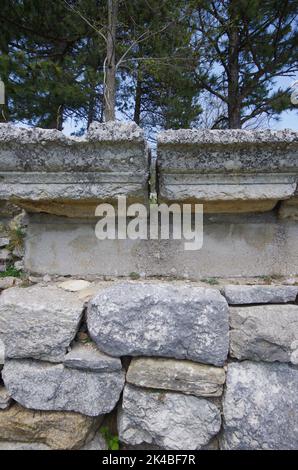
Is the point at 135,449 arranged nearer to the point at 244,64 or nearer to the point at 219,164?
the point at 219,164

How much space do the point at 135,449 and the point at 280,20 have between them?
7.08 meters

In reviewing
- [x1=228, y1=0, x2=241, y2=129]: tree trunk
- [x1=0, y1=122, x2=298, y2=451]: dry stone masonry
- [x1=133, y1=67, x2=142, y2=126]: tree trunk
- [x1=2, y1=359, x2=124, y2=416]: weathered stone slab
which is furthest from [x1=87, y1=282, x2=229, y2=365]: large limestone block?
[x1=133, y1=67, x2=142, y2=126]: tree trunk

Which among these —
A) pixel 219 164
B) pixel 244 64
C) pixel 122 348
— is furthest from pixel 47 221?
pixel 244 64

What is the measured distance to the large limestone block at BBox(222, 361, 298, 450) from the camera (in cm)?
89

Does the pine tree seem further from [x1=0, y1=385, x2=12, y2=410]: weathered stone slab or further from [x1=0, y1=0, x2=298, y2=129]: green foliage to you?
[x1=0, y1=385, x2=12, y2=410]: weathered stone slab

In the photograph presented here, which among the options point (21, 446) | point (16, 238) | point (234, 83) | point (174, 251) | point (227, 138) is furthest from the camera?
point (234, 83)

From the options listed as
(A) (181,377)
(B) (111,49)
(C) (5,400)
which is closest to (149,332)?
(A) (181,377)

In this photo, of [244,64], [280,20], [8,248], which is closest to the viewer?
[8,248]

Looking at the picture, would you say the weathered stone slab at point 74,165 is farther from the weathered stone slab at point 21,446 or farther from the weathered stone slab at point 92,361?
the weathered stone slab at point 21,446

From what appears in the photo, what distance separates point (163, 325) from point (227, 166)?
0.57m

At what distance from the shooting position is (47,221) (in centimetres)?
114

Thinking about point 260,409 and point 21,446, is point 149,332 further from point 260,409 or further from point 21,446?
point 21,446

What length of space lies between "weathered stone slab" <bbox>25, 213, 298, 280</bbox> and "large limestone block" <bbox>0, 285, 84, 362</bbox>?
197 mm

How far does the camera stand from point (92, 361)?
36.4 inches
